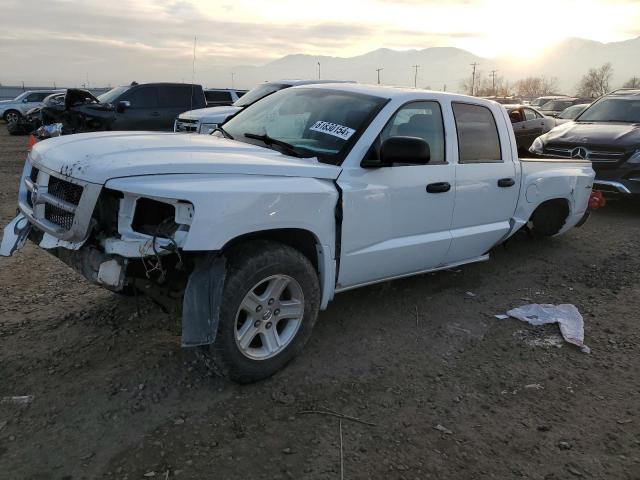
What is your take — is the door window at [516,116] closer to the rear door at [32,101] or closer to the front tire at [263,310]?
the front tire at [263,310]

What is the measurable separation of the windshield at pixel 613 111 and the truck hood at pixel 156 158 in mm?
7644

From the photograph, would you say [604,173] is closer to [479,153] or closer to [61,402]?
[479,153]

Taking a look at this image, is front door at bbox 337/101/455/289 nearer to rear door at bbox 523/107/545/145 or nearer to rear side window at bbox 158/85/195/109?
rear side window at bbox 158/85/195/109

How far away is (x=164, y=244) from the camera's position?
269 centimetres

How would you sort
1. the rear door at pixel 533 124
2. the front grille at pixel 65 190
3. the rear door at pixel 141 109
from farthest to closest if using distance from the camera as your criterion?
1. the rear door at pixel 533 124
2. the rear door at pixel 141 109
3. the front grille at pixel 65 190

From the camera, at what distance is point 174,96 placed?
13188 mm

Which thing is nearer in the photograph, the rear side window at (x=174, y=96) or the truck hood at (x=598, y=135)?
the truck hood at (x=598, y=135)

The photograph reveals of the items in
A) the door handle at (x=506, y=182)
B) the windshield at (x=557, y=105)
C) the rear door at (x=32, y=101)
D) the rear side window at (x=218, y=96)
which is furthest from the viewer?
the windshield at (x=557, y=105)

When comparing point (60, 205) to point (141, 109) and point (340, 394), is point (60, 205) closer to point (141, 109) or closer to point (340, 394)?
point (340, 394)

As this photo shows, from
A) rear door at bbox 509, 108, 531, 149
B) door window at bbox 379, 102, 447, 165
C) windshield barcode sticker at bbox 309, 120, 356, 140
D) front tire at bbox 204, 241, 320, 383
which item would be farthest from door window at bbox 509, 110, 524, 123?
front tire at bbox 204, 241, 320, 383

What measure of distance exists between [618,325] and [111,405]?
3.89 m

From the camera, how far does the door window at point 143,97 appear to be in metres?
12.7

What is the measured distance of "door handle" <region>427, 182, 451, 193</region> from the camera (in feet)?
13.1

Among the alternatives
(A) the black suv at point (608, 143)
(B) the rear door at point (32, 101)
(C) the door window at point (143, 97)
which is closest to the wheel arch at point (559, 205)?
(A) the black suv at point (608, 143)
